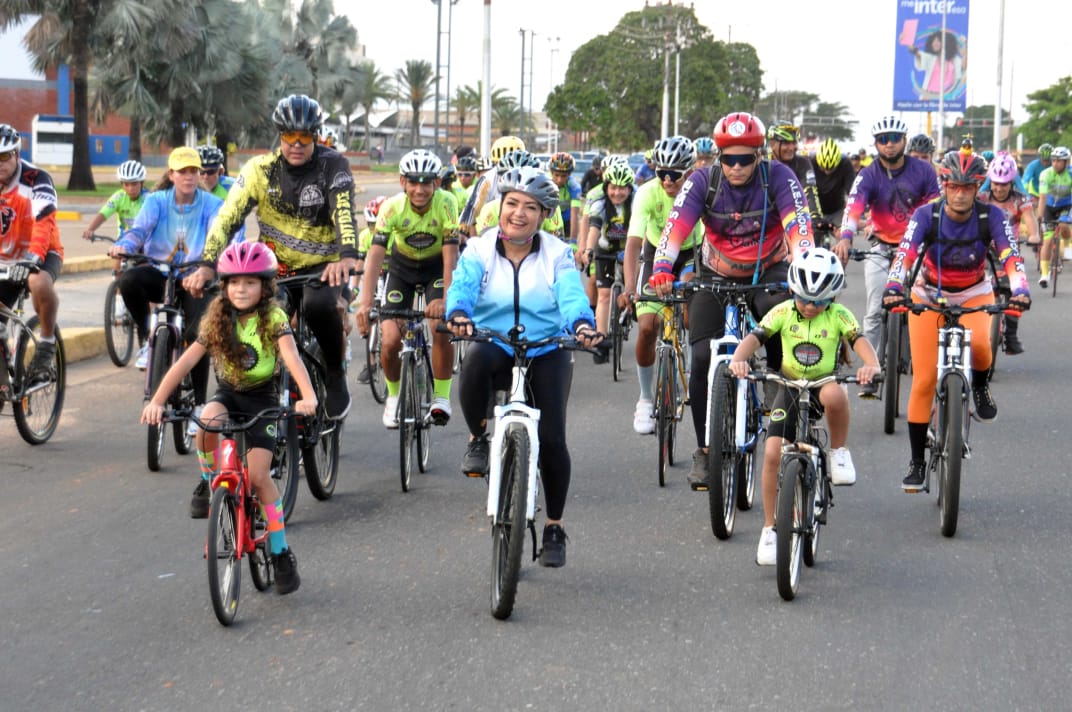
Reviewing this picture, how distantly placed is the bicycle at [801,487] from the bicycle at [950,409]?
0.68 metres

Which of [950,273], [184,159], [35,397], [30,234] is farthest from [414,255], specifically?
[950,273]

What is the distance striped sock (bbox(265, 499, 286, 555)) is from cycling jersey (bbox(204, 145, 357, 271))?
240 centimetres

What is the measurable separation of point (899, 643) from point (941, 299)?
3.23m

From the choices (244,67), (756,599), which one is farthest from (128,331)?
(244,67)

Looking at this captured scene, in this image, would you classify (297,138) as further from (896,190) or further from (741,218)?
(896,190)

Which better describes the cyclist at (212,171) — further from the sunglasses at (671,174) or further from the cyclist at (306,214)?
the cyclist at (306,214)

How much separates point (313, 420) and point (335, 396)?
0.41 m

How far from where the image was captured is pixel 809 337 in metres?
7.26

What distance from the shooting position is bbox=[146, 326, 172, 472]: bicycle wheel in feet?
30.7

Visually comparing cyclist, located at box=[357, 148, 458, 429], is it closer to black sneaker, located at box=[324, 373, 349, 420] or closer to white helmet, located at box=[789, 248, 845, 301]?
black sneaker, located at box=[324, 373, 349, 420]

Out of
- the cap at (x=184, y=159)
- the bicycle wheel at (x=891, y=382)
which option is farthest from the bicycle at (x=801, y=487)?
the cap at (x=184, y=159)

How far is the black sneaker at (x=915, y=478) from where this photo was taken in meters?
8.34

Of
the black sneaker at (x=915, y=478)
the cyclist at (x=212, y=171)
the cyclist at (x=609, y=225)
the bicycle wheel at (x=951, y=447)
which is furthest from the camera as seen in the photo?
the cyclist at (x=212, y=171)

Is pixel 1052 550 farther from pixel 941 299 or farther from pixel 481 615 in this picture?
pixel 481 615
